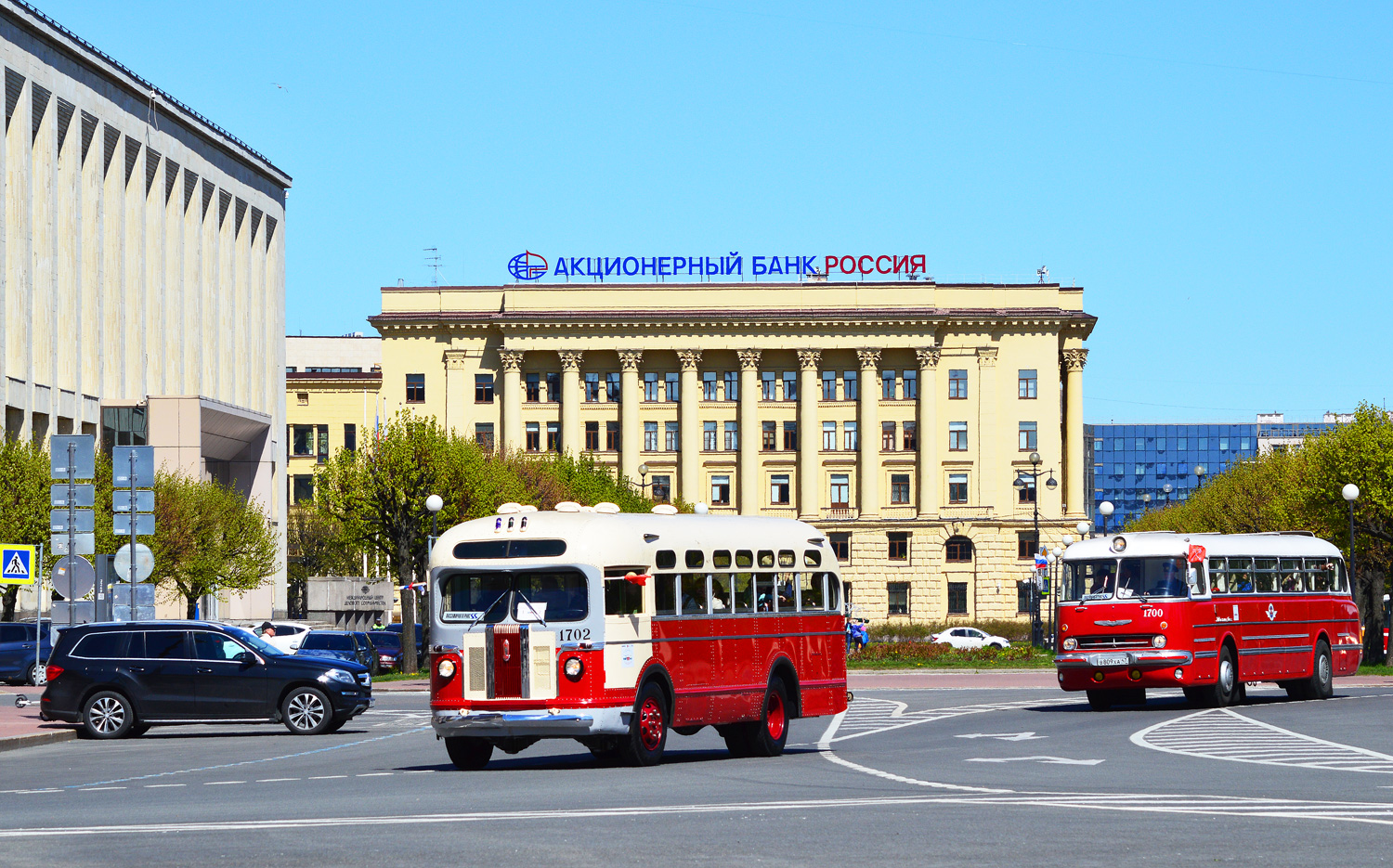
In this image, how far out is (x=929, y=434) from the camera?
369 ft

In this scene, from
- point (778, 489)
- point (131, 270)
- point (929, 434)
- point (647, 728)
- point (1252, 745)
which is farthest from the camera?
point (778, 489)

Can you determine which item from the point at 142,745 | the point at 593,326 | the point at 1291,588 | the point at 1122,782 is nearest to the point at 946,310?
the point at 593,326

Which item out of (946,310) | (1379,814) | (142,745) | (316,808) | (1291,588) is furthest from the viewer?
(946,310)

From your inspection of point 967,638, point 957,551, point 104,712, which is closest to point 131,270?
point 967,638

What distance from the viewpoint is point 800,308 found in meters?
113

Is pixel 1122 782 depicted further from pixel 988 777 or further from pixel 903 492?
pixel 903 492

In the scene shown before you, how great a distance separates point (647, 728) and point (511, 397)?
309 ft

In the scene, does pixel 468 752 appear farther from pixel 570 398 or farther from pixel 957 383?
pixel 957 383

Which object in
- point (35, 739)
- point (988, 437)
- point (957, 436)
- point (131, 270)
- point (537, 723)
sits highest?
point (131, 270)

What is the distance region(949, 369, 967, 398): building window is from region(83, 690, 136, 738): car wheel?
293 ft

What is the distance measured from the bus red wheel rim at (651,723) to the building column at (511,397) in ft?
305

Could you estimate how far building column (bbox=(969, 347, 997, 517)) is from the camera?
111625 mm

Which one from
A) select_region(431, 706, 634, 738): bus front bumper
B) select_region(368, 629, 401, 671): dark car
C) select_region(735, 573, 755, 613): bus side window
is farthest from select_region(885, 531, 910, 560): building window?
select_region(431, 706, 634, 738): bus front bumper

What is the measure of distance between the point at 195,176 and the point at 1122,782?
234 feet
